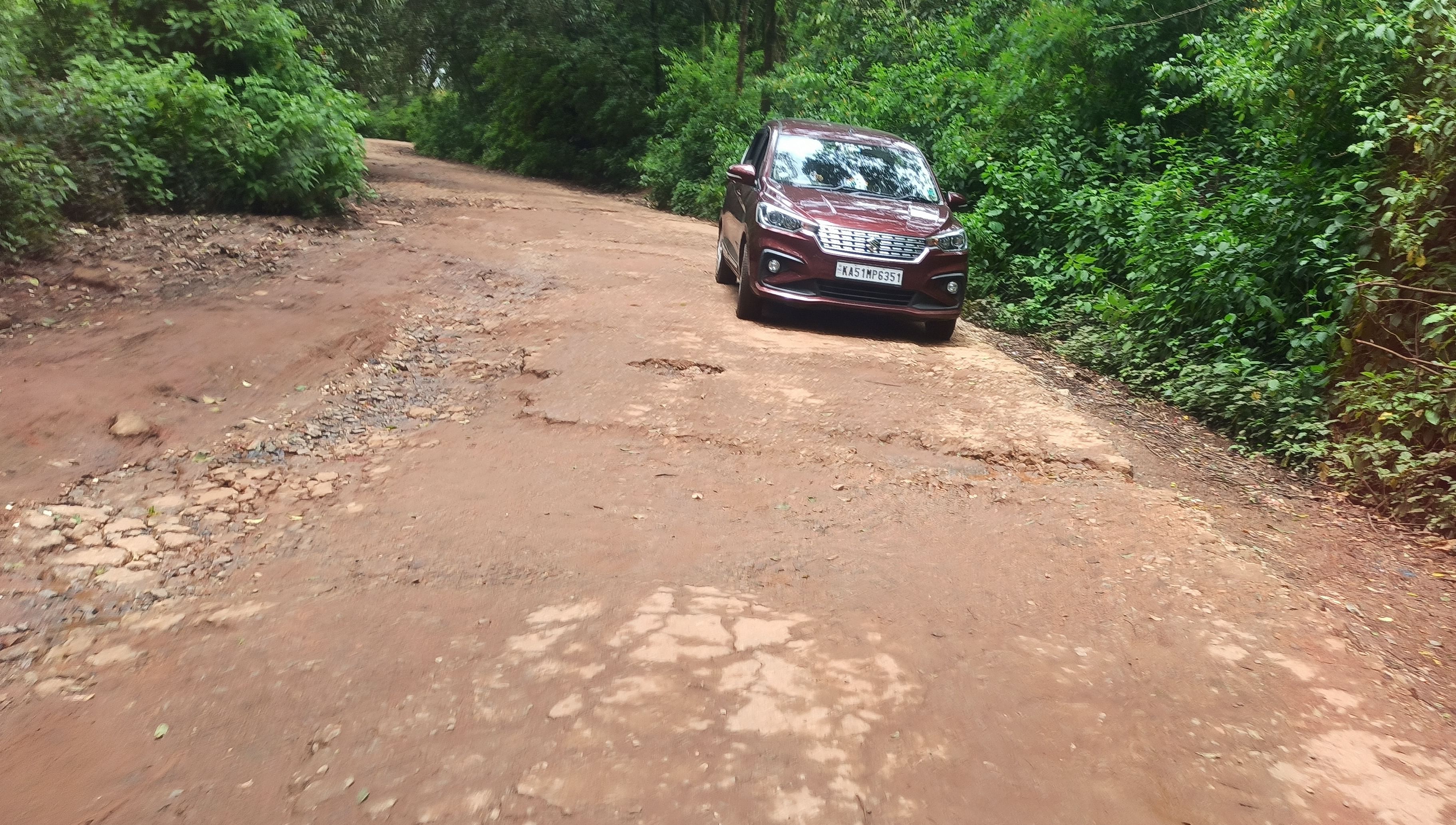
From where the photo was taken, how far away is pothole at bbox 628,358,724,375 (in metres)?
7.03

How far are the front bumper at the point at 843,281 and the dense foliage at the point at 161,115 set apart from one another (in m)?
5.88

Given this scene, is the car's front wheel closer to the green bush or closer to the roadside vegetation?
the roadside vegetation

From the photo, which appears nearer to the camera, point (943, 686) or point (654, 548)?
point (943, 686)

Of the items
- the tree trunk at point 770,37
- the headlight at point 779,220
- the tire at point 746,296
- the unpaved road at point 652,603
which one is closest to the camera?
the unpaved road at point 652,603

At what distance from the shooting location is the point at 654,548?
4387 millimetres

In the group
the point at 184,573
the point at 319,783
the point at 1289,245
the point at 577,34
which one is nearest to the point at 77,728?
the point at 319,783

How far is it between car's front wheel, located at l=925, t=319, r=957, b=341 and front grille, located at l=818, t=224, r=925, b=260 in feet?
2.31

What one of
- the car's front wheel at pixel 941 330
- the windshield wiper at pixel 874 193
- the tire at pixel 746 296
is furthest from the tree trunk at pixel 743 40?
the car's front wheel at pixel 941 330

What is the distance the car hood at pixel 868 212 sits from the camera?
8.32 m

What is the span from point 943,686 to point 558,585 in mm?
1494

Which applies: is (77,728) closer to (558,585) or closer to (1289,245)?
(558,585)

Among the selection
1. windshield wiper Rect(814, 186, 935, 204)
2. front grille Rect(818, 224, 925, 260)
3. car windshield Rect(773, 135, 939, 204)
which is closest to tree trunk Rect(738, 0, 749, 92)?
car windshield Rect(773, 135, 939, 204)

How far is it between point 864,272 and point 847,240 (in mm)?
286

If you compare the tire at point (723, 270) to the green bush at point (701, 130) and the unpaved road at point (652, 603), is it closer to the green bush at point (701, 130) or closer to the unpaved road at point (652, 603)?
the unpaved road at point (652, 603)
